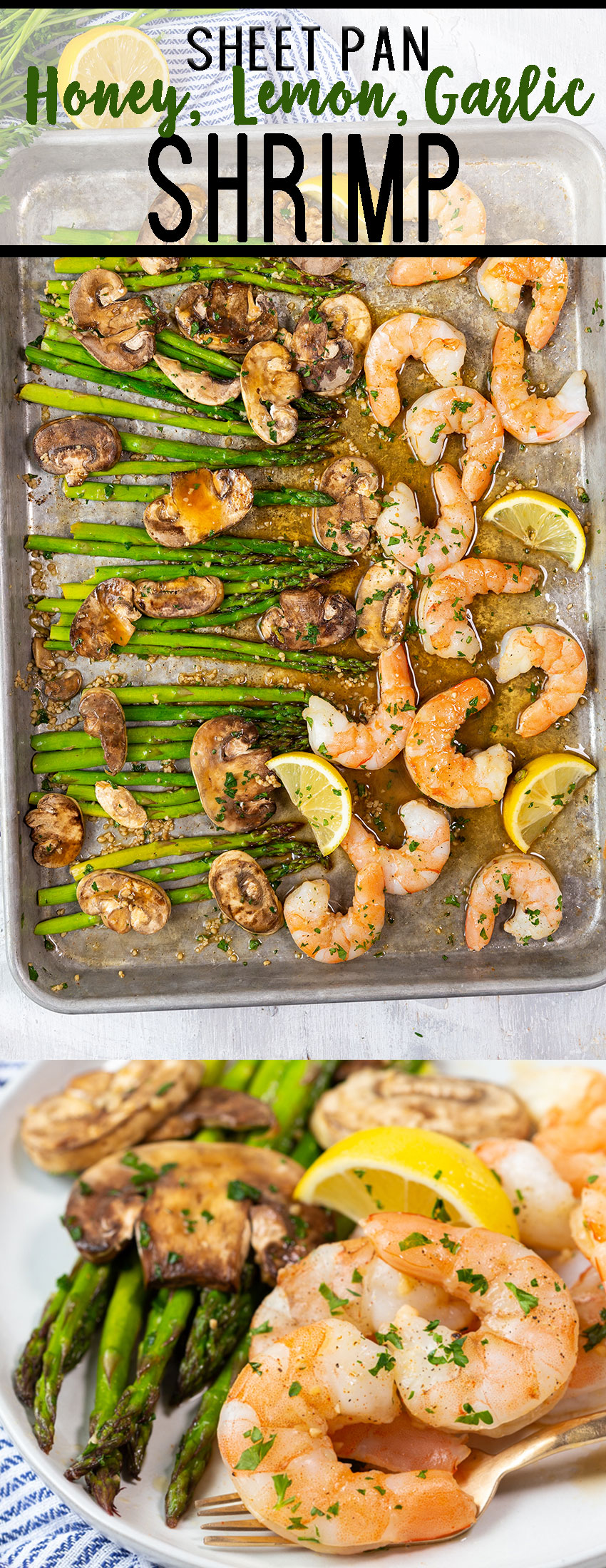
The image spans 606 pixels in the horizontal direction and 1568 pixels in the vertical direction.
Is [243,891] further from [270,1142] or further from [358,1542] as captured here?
[358,1542]

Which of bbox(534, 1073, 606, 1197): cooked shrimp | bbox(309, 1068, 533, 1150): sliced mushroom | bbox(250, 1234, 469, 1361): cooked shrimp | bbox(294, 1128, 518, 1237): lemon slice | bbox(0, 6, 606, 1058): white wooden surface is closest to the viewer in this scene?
bbox(250, 1234, 469, 1361): cooked shrimp

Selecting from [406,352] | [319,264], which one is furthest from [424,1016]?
[319,264]

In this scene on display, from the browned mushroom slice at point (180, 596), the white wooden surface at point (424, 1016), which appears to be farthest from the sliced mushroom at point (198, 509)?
the white wooden surface at point (424, 1016)

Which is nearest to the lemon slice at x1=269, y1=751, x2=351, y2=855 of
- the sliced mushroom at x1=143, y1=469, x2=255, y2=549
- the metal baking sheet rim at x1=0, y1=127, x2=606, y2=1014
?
the metal baking sheet rim at x1=0, y1=127, x2=606, y2=1014

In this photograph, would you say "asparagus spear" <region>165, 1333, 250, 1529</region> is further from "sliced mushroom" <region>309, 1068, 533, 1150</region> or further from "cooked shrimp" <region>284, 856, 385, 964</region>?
"cooked shrimp" <region>284, 856, 385, 964</region>

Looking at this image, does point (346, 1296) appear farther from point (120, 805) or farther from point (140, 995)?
point (120, 805)

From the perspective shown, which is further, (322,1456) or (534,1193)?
(534,1193)

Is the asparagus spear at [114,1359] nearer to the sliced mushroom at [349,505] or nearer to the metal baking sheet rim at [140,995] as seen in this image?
the metal baking sheet rim at [140,995]
